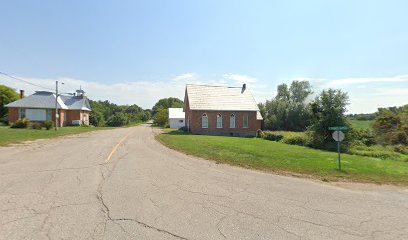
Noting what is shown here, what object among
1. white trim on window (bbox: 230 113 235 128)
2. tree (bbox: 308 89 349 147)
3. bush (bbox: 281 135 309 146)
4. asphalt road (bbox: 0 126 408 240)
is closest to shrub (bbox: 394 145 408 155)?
tree (bbox: 308 89 349 147)

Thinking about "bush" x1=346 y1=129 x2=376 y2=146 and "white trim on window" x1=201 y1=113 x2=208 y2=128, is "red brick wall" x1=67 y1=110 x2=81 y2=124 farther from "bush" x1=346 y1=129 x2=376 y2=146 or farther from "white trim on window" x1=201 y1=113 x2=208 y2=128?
"bush" x1=346 y1=129 x2=376 y2=146

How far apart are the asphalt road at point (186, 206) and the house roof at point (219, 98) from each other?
24325 mm

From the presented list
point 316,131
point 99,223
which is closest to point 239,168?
point 99,223

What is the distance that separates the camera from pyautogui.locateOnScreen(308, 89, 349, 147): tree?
22422 mm

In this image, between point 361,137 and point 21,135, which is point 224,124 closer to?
point 361,137

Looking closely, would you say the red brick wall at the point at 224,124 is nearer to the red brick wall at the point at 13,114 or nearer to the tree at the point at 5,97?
the red brick wall at the point at 13,114

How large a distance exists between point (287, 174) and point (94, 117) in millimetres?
71806

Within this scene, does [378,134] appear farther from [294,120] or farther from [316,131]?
[294,120]

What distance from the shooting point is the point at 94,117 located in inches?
2822

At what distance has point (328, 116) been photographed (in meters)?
22.5

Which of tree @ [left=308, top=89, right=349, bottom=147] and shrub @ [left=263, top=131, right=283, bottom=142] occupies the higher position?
tree @ [left=308, top=89, right=349, bottom=147]

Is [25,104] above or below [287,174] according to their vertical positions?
above

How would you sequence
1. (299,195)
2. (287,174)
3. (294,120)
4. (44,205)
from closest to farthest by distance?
(44,205)
(299,195)
(287,174)
(294,120)

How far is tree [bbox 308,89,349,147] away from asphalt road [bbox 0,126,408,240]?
14.9 metres
